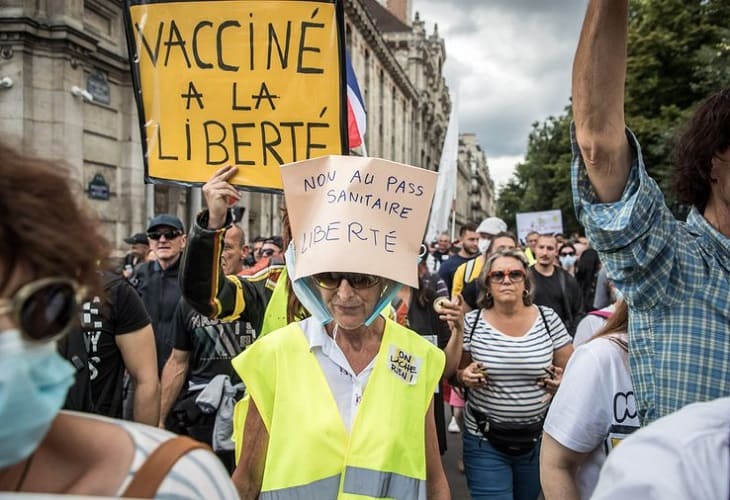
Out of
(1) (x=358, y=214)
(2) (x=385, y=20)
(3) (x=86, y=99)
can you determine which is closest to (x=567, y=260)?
(3) (x=86, y=99)

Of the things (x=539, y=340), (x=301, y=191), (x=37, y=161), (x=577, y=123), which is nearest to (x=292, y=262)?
(x=301, y=191)

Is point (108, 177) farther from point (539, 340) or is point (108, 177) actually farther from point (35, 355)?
point (35, 355)

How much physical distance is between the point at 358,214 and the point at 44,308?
145 centimetres

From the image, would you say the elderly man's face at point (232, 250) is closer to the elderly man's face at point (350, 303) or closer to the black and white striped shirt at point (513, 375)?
the black and white striped shirt at point (513, 375)

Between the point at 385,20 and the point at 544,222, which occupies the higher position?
the point at 385,20

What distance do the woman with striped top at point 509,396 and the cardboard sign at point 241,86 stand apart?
1.57 metres

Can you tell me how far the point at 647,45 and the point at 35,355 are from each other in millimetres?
23044

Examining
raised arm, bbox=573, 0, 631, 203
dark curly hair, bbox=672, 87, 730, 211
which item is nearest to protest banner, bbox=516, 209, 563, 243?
dark curly hair, bbox=672, 87, 730, 211

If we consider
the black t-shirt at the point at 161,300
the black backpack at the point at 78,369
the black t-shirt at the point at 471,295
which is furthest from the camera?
the black t-shirt at the point at 471,295

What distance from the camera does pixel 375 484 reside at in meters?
2.11

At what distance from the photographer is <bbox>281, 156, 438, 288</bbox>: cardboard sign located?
235 centimetres

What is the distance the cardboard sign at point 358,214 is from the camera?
235 cm

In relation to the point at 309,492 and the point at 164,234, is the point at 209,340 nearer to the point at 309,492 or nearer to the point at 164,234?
the point at 164,234

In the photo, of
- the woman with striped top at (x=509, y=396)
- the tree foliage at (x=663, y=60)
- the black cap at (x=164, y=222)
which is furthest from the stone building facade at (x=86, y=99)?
the tree foliage at (x=663, y=60)
